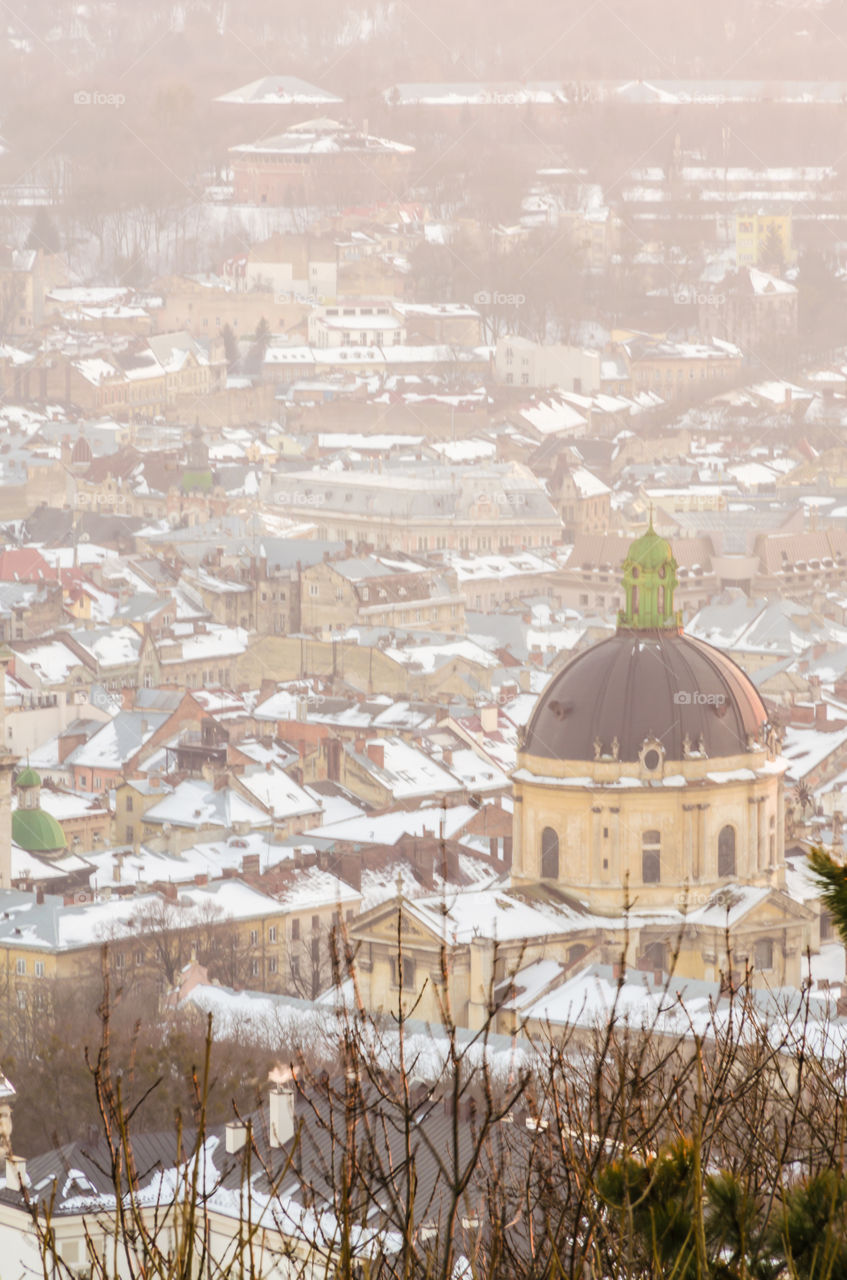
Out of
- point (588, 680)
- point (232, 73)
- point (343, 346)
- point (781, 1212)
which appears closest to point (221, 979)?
point (588, 680)

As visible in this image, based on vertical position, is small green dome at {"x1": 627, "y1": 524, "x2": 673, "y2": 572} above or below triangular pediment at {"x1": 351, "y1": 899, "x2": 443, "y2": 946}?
above

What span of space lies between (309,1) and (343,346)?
54.7 meters

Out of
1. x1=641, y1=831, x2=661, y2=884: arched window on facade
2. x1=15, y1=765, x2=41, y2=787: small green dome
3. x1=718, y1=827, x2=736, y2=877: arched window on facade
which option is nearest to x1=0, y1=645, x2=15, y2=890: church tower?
x1=15, y1=765, x2=41, y2=787: small green dome

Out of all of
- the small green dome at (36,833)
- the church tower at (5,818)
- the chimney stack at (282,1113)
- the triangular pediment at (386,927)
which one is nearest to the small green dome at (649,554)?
the triangular pediment at (386,927)

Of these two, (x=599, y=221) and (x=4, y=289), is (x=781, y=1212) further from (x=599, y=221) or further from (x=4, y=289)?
(x=599, y=221)

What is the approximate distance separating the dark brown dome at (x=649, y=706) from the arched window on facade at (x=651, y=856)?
78 cm

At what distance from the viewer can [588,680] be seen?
34.3 meters

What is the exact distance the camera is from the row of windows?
33906 millimetres

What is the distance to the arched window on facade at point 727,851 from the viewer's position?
111 ft

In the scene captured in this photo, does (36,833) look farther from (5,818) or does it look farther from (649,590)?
(649,590)

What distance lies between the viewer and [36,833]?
42.4 meters

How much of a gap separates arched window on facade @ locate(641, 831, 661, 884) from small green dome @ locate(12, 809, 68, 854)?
10.3 meters

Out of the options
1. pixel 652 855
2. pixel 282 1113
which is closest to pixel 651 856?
pixel 652 855

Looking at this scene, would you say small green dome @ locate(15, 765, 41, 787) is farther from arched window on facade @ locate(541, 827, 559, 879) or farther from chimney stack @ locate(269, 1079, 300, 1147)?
Result: chimney stack @ locate(269, 1079, 300, 1147)
